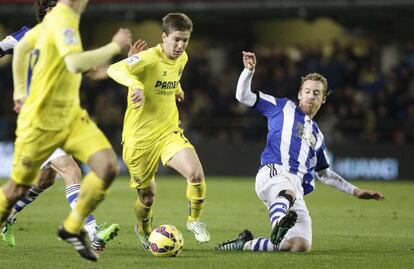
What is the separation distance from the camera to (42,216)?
45.8 feet

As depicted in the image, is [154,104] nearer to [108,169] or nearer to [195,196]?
[195,196]

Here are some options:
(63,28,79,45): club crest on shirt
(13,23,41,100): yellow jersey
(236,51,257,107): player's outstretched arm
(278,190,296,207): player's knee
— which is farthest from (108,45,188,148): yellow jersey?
(63,28,79,45): club crest on shirt

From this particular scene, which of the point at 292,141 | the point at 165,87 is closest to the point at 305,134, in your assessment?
the point at 292,141

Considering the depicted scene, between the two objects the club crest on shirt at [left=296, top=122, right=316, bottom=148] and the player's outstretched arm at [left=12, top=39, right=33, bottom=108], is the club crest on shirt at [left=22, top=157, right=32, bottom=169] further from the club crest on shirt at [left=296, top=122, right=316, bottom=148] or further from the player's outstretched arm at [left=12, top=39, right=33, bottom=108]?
the club crest on shirt at [left=296, top=122, right=316, bottom=148]

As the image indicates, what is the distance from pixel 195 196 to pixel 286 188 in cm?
105

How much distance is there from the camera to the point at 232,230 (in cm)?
1212

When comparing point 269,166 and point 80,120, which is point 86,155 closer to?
point 80,120

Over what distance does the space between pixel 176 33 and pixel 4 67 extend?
1773cm

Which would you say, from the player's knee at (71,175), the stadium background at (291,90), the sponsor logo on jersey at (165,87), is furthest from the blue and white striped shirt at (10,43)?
the stadium background at (291,90)

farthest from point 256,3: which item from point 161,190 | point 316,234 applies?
point 316,234

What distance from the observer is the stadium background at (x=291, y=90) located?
22.3 meters

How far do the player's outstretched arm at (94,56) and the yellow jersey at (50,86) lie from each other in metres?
0.29

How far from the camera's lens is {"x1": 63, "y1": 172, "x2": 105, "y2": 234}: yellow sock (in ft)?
25.9

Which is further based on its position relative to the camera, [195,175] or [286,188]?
[195,175]
